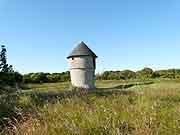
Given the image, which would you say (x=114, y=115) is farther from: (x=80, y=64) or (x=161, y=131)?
(x=80, y=64)

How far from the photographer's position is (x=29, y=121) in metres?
4.49

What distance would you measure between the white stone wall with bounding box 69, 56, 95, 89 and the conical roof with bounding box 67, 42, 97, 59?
500mm

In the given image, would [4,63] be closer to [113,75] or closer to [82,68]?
[82,68]

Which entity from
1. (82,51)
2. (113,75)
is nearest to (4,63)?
(82,51)

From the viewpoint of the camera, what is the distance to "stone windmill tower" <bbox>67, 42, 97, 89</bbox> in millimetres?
39059

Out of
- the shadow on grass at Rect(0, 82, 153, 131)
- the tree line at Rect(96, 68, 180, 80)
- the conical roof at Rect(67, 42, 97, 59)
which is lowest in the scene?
the shadow on grass at Rect(0, 82, 153, 131)

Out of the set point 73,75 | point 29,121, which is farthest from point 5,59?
point 29,121

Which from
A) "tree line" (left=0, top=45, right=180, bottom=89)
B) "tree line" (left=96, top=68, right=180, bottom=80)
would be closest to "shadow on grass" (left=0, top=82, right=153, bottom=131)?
"tree line" (left=0, top=45, right=180, bottom=89)

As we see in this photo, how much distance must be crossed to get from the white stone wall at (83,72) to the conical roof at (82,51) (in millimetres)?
500

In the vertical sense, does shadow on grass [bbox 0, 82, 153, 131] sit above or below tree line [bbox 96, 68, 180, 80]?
below

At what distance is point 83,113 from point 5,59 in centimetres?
4245

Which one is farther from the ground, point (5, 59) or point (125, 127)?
point (5, 59)

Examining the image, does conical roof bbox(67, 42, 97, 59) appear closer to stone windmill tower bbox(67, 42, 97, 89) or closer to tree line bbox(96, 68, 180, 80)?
stone windmill tower bbox(67, 42, 97, 89)

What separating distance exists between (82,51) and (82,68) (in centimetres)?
226
